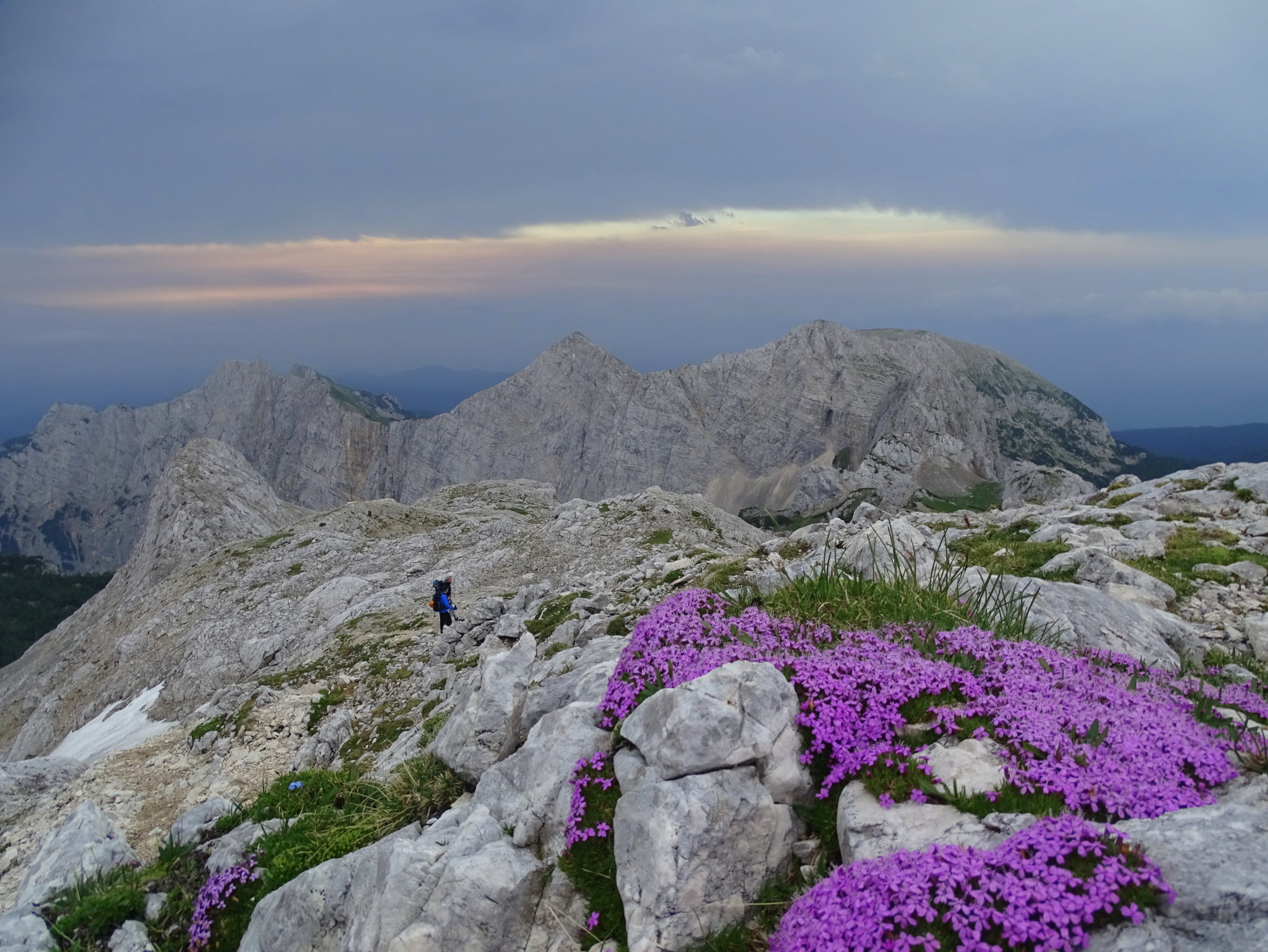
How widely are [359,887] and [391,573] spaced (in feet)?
137

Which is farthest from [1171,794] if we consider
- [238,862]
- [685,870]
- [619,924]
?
[238,862]

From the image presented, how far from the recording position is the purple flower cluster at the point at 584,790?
23.0 feet

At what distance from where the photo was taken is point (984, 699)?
7.43m

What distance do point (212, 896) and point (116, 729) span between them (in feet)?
112

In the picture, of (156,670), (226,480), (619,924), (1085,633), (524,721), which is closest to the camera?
(619,924)

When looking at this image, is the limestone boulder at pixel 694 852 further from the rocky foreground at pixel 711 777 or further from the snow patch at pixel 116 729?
the snow patch at pixel 116 729

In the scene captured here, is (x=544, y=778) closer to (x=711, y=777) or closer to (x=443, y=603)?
(x=711, y=777)

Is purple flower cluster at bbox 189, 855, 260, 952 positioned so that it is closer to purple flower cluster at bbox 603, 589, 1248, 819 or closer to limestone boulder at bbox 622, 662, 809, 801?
purple flower cluster at bbox 603, 589, 1248, 819

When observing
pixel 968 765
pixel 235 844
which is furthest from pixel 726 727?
pixel 235 844

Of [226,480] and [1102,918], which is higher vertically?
[1102,918]

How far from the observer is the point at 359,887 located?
760 cm

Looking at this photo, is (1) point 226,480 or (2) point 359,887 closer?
(2) point 359,887

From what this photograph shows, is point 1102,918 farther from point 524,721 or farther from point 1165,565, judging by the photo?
point 1165,565

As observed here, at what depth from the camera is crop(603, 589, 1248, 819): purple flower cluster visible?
6184 mm
